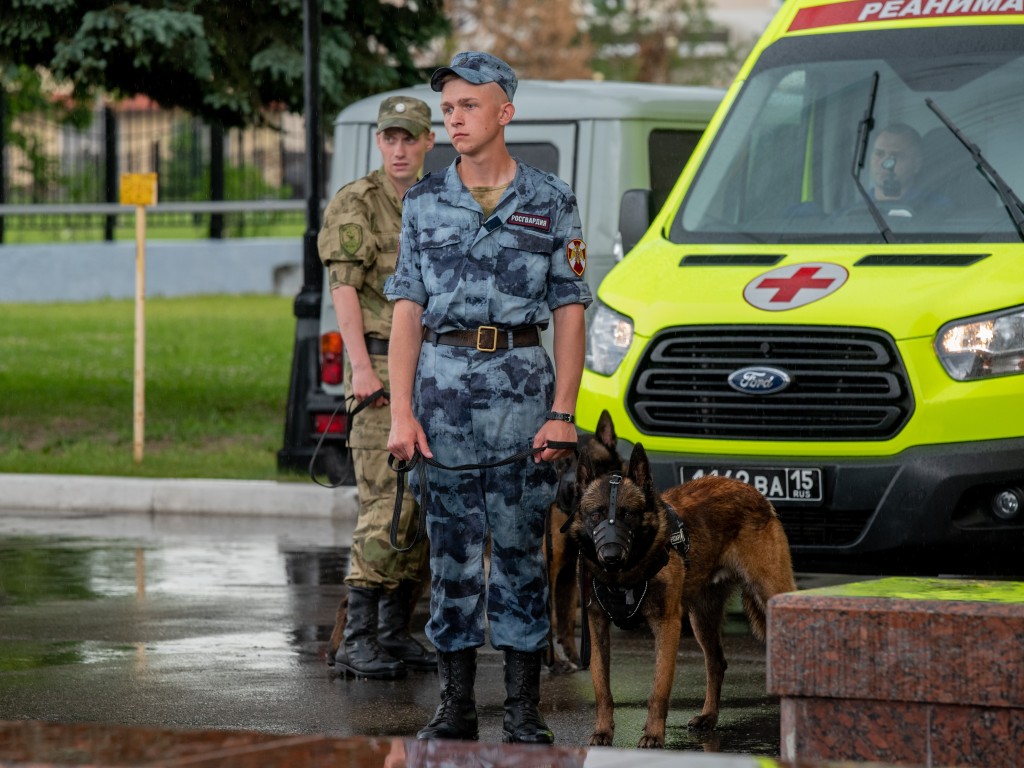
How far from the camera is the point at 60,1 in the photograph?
52.4 ft

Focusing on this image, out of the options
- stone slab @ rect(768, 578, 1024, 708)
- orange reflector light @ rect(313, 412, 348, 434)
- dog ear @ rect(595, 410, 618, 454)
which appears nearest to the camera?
stone slab @ rect(768, 578, 1024, 708)

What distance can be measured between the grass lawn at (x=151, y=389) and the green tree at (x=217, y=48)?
2.56 m

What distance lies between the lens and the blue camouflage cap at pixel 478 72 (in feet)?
19.8

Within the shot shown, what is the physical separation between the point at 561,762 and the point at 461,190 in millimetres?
1955

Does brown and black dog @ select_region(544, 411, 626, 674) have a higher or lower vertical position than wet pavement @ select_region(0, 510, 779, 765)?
higher

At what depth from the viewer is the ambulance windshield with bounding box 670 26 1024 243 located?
832 centimetres

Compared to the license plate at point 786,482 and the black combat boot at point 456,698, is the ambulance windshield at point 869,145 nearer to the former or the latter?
the license plate at point 786,482

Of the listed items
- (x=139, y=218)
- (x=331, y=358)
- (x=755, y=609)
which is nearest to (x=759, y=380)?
(x=755, y=609)

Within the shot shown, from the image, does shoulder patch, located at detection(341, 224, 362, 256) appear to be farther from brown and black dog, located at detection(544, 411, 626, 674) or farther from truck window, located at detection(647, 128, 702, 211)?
truck window, located at detection(647, 128, 702, 211)

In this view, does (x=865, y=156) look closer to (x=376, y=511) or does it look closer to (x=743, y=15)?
(x=376, y=511)

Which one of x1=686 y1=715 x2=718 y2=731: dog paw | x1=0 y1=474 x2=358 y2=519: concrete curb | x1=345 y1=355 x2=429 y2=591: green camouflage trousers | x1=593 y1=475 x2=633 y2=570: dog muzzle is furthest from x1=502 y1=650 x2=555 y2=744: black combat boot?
x1=0 y1=474 x2=358 y2=519: concrete curb

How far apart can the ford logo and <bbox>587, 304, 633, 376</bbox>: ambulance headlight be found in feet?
1.65

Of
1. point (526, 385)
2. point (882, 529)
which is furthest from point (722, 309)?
point (526, 385)

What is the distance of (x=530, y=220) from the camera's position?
20.1 ft
